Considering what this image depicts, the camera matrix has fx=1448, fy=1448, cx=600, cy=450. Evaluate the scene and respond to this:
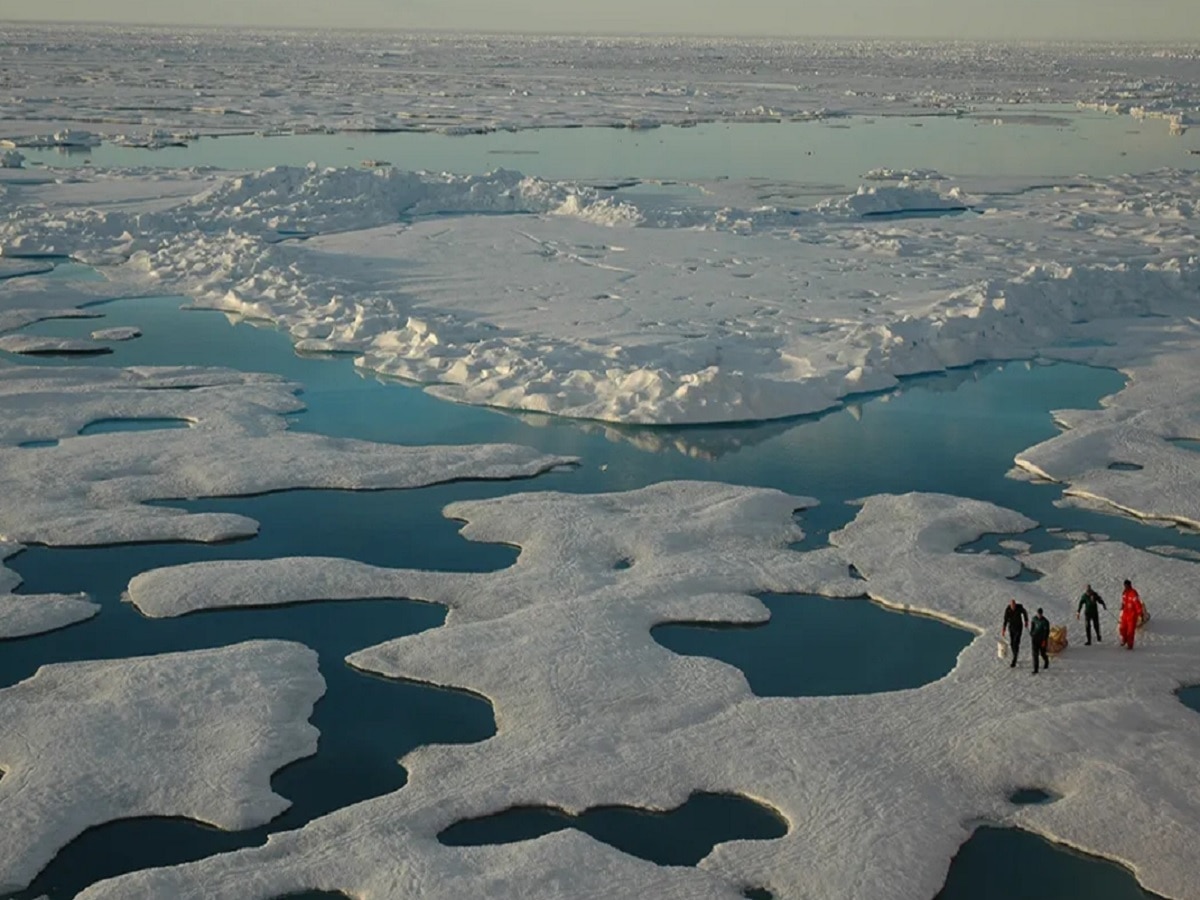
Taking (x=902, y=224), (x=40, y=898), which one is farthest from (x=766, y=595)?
(x=902, y=224)

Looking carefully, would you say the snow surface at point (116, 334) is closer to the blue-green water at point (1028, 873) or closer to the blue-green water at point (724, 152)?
the blue-green water at point (1028, 873)

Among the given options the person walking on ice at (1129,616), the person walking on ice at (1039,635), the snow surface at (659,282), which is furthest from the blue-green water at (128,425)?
the person walking on ice at (1129,616)

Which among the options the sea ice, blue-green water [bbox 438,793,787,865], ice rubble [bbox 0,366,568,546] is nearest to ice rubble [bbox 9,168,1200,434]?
ice rubble [bbox 0,366,568,546]

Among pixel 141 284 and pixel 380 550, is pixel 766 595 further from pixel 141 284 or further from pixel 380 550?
pixel 141 284

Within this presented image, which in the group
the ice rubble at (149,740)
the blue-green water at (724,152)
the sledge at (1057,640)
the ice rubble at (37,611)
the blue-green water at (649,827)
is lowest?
the ice rubble at (37,611)

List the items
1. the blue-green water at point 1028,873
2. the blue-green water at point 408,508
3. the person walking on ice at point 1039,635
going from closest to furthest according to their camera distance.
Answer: the blue-green water at point 1028,873, the blue-green water at point 408,508, the person walking on ice at point 1039,635

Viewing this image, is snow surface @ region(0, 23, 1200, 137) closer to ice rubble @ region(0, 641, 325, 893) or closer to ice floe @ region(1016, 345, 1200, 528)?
ice floe @ region(1016, 345, 1200, 528)
